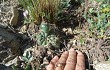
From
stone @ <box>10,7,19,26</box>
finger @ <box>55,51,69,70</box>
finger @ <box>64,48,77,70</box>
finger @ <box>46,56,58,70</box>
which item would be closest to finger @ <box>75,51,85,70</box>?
finger @ <box>64,48,77,70</box>

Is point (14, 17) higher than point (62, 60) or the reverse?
higher

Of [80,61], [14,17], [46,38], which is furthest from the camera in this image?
[14,17]

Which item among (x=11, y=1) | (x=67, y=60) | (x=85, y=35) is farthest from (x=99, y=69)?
(x=11, y=1)

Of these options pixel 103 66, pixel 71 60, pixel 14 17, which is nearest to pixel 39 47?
pixel 71 60

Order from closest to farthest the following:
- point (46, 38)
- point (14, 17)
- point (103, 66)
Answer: point (103, 66), point (46, 38), point (14, 17)

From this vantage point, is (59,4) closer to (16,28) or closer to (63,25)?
(63,25)

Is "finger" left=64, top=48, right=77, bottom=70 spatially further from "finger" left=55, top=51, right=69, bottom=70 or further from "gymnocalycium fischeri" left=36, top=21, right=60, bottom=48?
"gymnocalycium fischeri" left=36, top=21, right=60, bottom=48

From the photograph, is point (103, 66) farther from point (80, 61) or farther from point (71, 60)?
point (71, 60)
